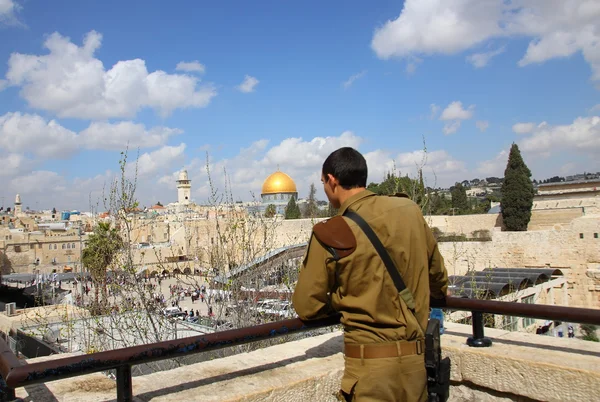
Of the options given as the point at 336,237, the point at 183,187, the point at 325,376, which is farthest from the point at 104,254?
the point at 183,187

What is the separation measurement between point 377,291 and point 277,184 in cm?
5755

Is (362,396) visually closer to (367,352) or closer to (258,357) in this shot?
(367,352)

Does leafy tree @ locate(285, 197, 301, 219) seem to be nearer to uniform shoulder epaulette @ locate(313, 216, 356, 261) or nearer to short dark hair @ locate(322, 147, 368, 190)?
short dark hair @ locate(322, 147, 368, 190)

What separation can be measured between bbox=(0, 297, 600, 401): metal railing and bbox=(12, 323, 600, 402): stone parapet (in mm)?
153

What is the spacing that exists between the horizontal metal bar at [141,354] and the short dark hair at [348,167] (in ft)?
1.94

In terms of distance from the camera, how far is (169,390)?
6.07 feet

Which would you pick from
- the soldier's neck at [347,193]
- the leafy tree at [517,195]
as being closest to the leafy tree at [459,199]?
the leafy tree at [517,195]

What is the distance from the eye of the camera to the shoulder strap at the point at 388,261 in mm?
1601

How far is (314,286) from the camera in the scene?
1.69 meters

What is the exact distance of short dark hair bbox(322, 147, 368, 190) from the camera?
5.75 feet

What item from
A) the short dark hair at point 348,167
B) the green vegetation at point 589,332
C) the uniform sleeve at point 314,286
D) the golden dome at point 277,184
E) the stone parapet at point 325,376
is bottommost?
the green vegetation at point 589,332

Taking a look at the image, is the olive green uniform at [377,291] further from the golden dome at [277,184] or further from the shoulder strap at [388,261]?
the golden dome at [277,184]

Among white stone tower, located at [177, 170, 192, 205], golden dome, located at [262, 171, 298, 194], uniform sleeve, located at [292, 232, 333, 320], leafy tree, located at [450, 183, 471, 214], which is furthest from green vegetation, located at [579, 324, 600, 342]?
white stone tower, located at [177, 170, 192, 205]

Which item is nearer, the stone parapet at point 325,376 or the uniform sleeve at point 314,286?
the uniform sleeve at point 314,286
